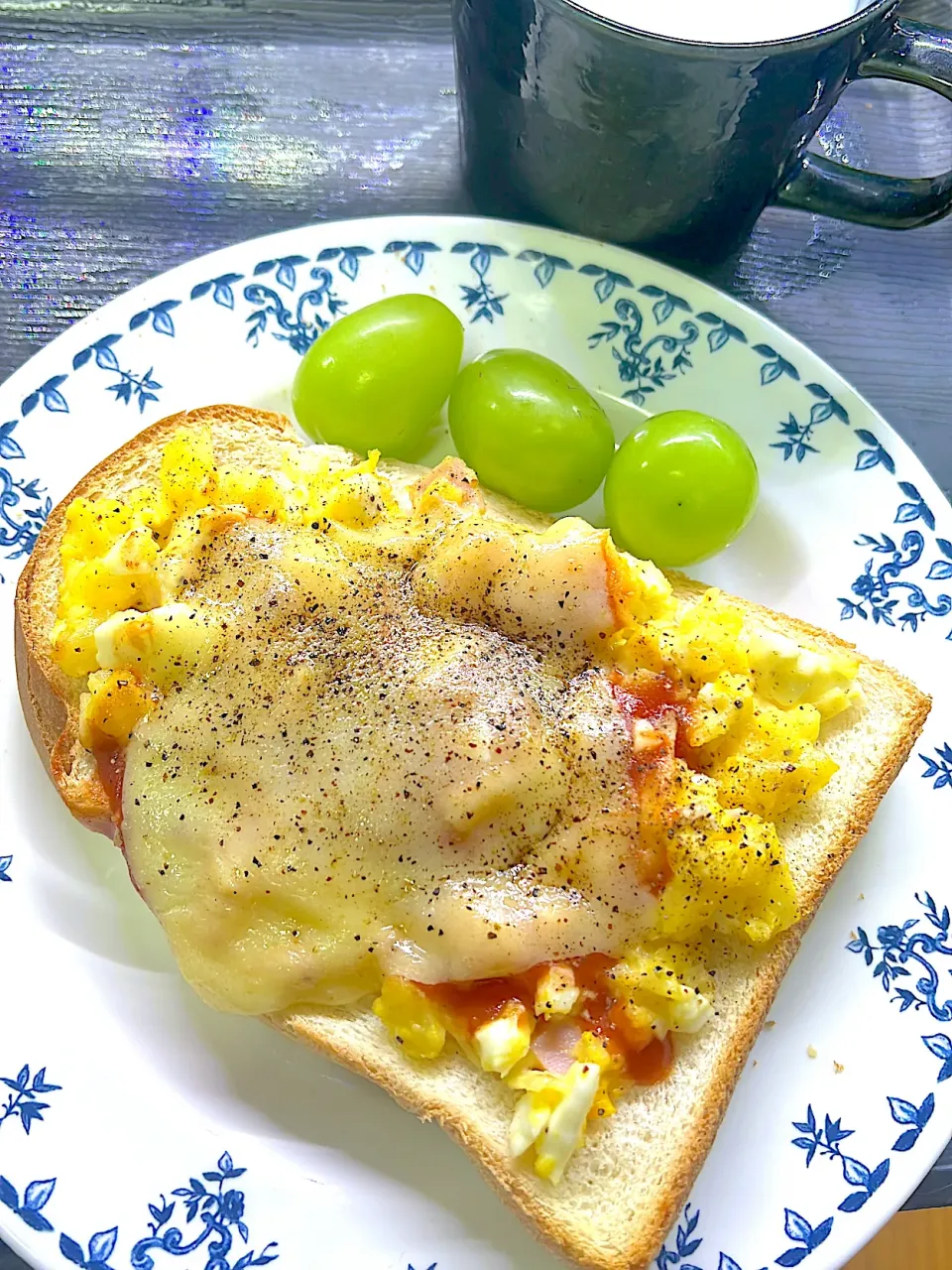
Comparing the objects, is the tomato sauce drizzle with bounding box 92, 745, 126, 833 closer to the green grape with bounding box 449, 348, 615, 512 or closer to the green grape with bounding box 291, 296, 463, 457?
the green grape with bounding box 291, 296, 463, 457

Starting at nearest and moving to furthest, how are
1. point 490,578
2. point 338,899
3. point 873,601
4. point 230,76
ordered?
point 338,899 → point 490,578 → point 873,601 → point 230,76

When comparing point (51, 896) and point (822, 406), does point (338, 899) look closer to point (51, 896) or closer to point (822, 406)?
point (51, 896)

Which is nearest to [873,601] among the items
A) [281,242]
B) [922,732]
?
[922,732]

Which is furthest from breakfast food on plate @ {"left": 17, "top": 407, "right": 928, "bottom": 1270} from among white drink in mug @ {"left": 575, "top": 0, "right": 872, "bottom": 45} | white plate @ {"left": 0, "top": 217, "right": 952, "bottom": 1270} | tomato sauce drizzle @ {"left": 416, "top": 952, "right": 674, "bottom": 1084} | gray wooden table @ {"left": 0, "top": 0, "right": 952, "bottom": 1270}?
gray wooden table @ {"left": 0, "top": 0, "right": 952, "bottom": 1270}

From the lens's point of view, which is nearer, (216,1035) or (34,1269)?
(34,1269)

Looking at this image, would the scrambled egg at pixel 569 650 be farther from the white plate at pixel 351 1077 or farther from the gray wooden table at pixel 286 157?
the gray wooden table at pixel 286 157

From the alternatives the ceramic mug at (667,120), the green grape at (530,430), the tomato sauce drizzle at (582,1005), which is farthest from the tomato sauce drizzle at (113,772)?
the ceramic mug at (667,120)

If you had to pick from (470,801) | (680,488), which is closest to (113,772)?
(470,801)

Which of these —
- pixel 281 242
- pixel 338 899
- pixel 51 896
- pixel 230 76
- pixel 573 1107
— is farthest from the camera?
pixel 230 76
